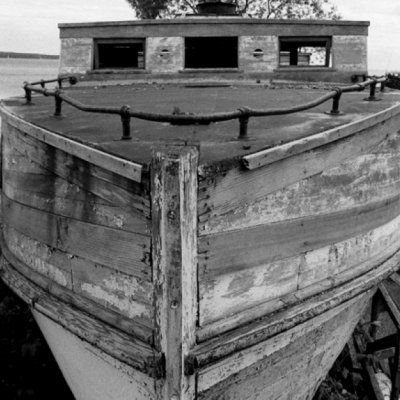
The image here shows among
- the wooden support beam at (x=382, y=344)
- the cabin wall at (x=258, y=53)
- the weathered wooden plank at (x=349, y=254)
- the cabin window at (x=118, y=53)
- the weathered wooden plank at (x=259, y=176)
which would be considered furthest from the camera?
the cabin window at (x=118, y=53)

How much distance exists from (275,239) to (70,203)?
1434 millimetres

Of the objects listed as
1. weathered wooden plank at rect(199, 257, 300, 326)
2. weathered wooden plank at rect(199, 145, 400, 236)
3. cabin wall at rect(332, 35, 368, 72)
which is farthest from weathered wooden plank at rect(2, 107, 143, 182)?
cabin wall at rect(332, 35, 368, 72)

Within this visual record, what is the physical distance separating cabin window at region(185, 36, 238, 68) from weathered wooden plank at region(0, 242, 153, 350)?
16.0 feet

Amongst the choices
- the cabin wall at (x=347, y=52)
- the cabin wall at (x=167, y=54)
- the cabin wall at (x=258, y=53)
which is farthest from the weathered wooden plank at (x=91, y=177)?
the cabin wall at (x=347, y=52)

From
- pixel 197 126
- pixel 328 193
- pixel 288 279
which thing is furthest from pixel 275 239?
pixel 197 126

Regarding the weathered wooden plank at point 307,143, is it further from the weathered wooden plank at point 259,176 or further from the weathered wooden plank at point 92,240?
the weathered wooden plank at point 92,240

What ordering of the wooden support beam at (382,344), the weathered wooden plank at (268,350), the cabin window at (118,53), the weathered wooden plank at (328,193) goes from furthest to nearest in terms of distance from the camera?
the cabin window at (118,53) → the wooden support beam at (382,344) → the weathered wooden plank at (268,350) → the weathered wooden plank at (328,193)

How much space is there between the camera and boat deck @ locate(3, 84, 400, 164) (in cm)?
378

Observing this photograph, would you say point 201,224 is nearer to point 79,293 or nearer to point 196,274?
point 196,274

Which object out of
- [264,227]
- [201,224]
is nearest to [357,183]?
[264,227]

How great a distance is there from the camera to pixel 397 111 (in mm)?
4891

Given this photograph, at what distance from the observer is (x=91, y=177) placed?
379cm

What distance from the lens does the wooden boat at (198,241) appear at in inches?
137

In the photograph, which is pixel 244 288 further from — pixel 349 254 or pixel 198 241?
pixel 349 254
